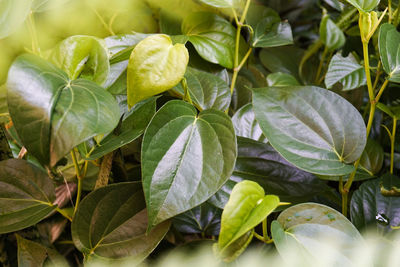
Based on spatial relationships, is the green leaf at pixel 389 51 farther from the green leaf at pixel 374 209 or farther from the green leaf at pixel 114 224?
the green leaf at pixel 114 224

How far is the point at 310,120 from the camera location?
496 mm

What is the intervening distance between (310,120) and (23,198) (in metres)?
0.46

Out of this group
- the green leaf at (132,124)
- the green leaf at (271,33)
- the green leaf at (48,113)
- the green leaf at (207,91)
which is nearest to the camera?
the green leaf at (48,113)

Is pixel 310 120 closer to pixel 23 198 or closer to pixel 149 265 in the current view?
pixel 149 265

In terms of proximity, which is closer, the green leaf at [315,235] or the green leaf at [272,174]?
the green leaf at [315,235]

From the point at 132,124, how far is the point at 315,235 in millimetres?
294

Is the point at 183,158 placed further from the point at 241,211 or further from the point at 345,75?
the point at 345,75

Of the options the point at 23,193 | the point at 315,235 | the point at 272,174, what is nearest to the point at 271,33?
the point at 272,174

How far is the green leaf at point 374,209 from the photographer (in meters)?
0.54

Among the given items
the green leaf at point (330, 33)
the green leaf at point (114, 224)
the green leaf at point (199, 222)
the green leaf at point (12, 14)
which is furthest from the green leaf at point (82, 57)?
the green leaf at point (330, 33)

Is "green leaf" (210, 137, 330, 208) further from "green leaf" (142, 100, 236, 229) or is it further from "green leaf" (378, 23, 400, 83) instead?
"green leaf" (378, 23, 400, 83)

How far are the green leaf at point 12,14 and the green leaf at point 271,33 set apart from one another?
434 mm

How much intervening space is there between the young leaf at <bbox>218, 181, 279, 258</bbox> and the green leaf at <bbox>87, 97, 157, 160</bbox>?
0.51ft

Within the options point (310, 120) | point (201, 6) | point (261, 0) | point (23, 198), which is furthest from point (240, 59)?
point (23, 198)
